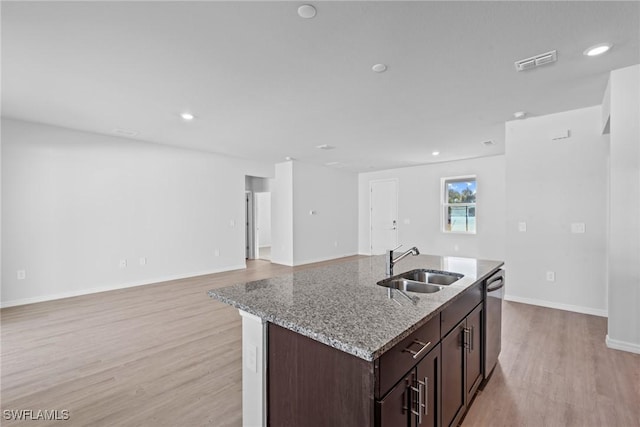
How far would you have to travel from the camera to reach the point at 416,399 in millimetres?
1164

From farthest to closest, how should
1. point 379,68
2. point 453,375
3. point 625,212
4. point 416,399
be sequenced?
point 625,212
point 379,68
point 453,375
point 416,399

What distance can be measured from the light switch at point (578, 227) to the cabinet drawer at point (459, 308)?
2.69 metres

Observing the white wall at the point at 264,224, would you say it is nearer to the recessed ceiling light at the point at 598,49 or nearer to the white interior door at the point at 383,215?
the white interior door at the point at 383,215

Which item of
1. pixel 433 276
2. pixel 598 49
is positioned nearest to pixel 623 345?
pixel 433 276

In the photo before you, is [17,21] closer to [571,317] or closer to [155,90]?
[155,90]

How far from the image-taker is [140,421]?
5.81 ft

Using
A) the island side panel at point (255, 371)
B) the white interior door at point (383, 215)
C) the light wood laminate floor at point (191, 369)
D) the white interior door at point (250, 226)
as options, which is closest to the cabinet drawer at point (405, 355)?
the island side panel at point (255, 371)

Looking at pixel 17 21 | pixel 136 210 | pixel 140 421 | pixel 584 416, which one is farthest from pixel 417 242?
pixel 17 21

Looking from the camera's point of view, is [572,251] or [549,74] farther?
[572,251]

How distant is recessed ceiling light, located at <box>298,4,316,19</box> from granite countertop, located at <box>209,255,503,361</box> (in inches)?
66.6

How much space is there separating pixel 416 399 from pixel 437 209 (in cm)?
666

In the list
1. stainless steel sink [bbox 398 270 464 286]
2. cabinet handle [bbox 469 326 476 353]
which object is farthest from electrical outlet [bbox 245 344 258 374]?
cabinet handle [bbox 469 326 476 353]

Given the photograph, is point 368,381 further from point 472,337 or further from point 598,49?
point 598,49

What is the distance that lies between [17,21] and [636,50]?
14.8 ft
